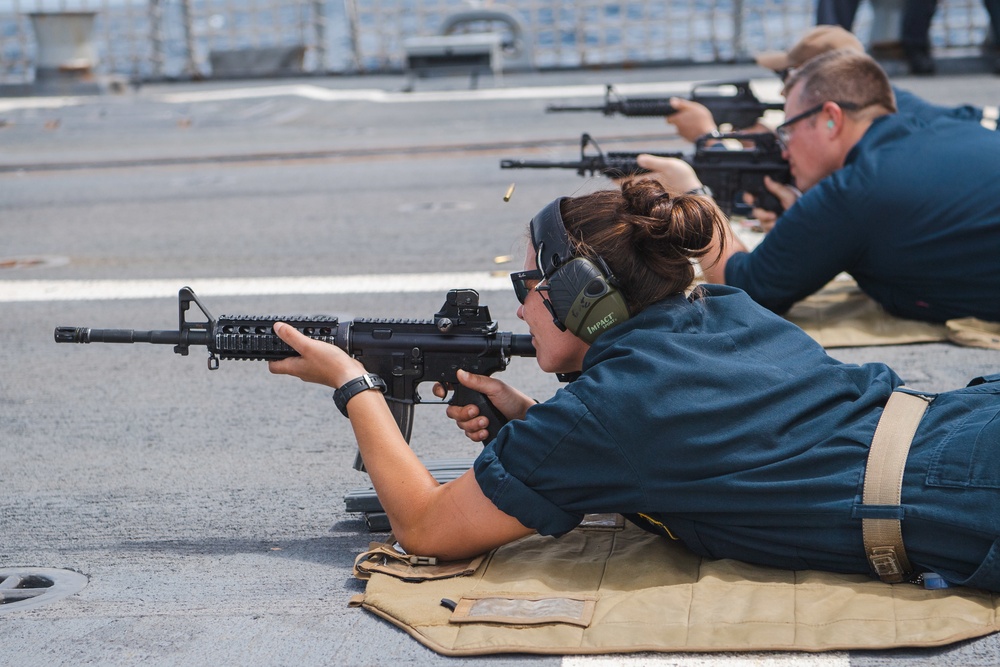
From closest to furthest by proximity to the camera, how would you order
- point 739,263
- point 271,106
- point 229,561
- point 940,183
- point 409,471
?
point 409,471 < point 229,561 < point 940,183 < point 739,263 < point 271,106

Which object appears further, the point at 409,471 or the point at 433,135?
the point at 433,135

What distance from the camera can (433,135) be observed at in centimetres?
1309

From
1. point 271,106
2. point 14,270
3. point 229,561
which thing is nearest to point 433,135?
point 271,106

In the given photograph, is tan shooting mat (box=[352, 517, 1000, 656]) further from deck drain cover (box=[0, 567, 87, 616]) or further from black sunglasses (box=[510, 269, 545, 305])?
deck drain cover (box=[0, 567, 87, 616])

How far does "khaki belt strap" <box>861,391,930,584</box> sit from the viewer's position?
284 centimetres

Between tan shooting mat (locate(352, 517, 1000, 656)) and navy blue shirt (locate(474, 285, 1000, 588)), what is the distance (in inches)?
3.7

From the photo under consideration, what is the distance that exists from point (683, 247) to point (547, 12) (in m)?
18.2

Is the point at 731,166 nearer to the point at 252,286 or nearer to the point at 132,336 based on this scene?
the point at 252,286

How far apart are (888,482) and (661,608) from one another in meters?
0.62

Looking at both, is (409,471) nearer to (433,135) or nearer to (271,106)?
(433,135)

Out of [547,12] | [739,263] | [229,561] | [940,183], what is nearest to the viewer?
[229,561]

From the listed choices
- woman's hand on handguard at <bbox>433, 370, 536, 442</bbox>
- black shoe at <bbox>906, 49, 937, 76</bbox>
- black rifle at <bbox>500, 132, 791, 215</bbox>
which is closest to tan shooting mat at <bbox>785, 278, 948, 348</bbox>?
black rifle at <bbox>500, 132, 791, 215</bbox>

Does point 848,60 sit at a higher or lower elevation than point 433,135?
higher

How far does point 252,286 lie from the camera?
22.6ft
